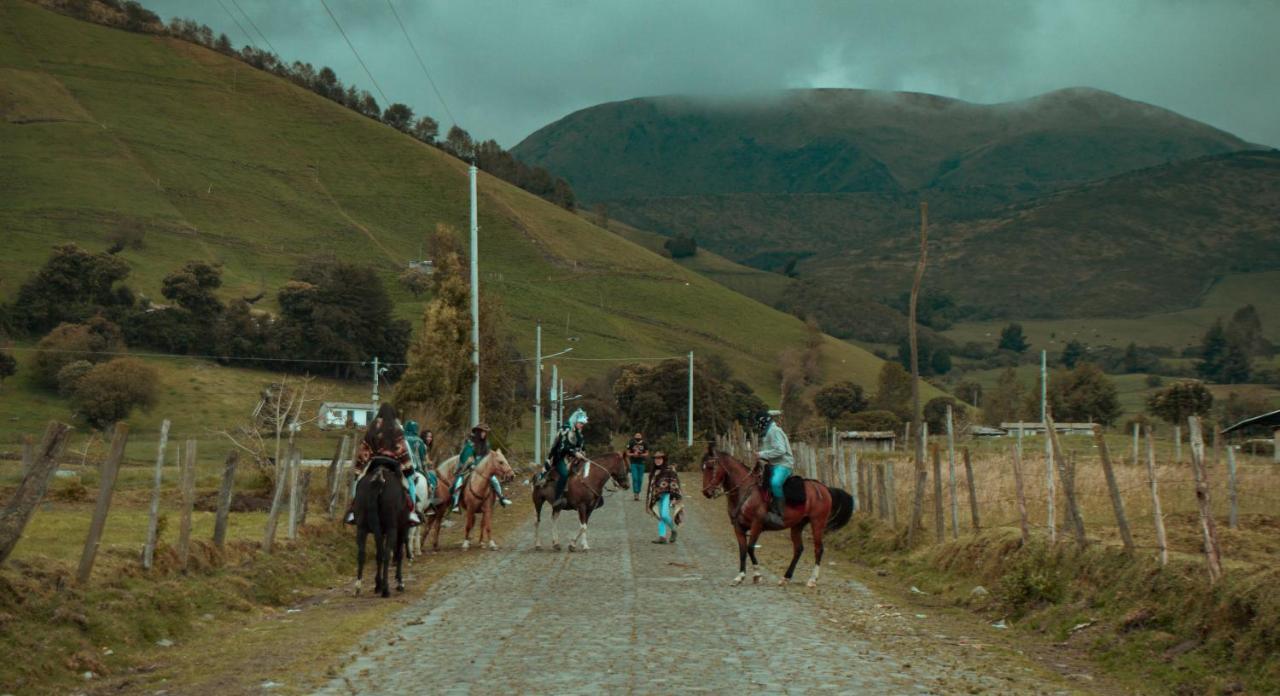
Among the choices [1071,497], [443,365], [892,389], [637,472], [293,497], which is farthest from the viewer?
[892,389]

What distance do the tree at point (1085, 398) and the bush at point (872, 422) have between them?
13.1 m

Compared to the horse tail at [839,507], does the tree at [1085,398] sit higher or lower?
higher

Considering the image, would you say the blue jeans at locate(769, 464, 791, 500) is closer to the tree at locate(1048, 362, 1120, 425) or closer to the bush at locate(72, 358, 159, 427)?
the bush at locate(72, 358, 159, 427)

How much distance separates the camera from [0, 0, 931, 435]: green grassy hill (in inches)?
4695

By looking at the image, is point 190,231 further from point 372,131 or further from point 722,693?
point 722,693

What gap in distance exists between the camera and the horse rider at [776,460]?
1994cm

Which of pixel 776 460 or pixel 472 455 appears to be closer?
pixel 776 460

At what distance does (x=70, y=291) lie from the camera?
316 ft

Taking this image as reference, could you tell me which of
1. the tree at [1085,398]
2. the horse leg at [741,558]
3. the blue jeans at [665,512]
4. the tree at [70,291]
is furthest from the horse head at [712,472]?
the tree at [70,291]

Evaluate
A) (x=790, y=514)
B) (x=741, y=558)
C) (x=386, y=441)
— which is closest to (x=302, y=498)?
(x=386, y=441)

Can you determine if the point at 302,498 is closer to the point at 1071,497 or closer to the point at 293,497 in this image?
the point at 293,497

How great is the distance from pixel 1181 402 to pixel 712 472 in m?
60.0

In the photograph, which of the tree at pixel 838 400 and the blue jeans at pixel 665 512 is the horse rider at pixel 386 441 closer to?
the blue jeans at pixel 665 512

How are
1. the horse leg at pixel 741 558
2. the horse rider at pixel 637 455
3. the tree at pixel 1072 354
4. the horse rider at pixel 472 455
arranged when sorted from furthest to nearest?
the tree at pixel 1072 354, the horse rider at pixel 637 455, the horse rider at pixel 472 455, the horse leg at pixel 741 558
